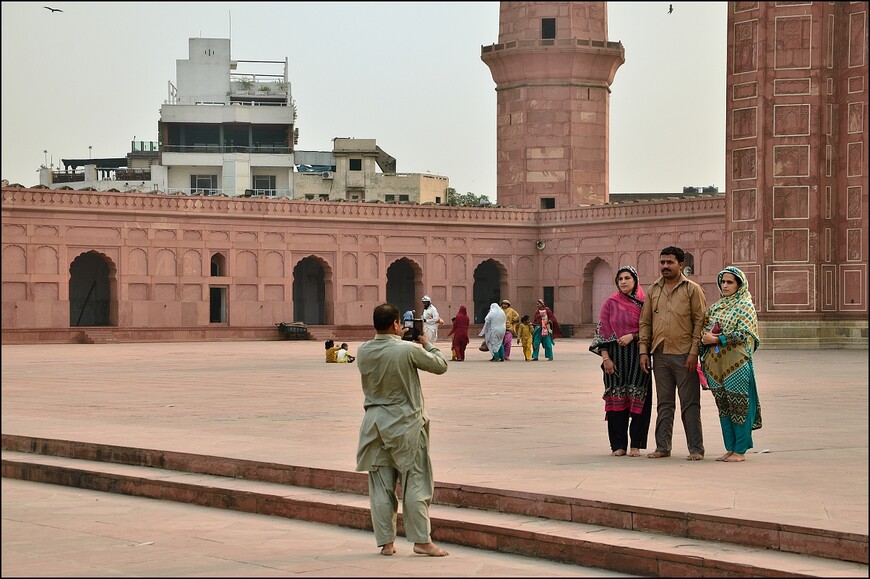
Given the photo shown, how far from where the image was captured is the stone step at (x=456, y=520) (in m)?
5.58

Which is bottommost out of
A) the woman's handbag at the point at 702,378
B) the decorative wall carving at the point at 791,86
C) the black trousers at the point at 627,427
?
the black trousers at the point at 627,427

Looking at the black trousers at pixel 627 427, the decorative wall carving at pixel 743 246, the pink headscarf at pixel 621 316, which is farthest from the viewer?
the decorative wall carving at pixel 743 246

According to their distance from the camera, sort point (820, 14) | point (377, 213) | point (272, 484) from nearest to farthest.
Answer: point (272, 484), point (820, 14), point (377, 213)

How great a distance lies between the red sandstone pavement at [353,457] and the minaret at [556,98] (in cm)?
2351

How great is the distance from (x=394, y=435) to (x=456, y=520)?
0.71m

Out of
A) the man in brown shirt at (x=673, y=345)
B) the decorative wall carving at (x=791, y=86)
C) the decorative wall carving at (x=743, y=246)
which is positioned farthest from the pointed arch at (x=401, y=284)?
the man in brown shirt at (x=673, y=345)

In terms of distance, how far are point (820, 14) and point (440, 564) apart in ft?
75.9

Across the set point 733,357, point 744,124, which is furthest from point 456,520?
point 744,124

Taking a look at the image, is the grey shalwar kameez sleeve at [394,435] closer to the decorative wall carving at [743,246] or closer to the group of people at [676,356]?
the group of people at [676,356]

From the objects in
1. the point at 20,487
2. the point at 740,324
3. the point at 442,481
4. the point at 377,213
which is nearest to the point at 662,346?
the point at 740,324

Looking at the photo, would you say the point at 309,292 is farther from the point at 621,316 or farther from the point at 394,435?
the point at 394,435

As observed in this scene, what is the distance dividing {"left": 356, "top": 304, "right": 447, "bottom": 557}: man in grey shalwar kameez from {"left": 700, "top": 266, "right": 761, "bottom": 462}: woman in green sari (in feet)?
9.01

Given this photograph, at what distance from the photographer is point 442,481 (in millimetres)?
7305

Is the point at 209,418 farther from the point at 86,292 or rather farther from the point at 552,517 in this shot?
the point at 86,292
